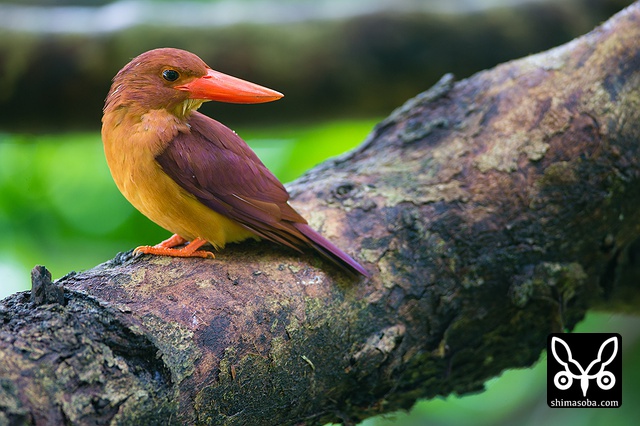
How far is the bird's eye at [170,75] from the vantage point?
247 cm

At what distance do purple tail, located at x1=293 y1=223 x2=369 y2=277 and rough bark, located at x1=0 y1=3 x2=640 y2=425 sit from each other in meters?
0.05

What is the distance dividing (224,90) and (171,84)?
19 centimetres

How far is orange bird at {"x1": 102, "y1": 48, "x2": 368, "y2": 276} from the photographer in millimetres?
2414

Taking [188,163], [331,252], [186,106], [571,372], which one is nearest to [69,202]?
[186,106]

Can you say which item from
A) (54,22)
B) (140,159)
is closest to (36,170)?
(54,22)

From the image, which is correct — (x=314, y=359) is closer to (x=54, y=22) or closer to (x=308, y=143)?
(x=54, y=22)

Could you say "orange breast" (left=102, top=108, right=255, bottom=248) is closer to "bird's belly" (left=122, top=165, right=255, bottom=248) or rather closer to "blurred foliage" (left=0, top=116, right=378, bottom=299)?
"bird's belly" (left=122, top=165, right=255, bottom=248)

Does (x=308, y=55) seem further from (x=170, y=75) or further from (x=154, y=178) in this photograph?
(x=154, y=178)

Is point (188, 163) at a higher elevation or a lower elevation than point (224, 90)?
lower

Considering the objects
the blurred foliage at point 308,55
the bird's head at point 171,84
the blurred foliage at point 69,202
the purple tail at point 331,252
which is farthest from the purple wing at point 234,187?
the blurred foliage at point 69,202

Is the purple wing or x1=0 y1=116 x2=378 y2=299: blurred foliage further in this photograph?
x1=0 y1=116 x2=378 y2=299: blurred foliage

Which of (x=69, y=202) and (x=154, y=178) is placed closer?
(x=154, y=178)

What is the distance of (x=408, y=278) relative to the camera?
2555 mm

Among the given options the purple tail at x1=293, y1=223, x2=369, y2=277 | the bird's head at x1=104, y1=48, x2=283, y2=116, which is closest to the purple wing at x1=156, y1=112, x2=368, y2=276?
the purple tail at x1=293, y1=223, x2=369, y2=277
